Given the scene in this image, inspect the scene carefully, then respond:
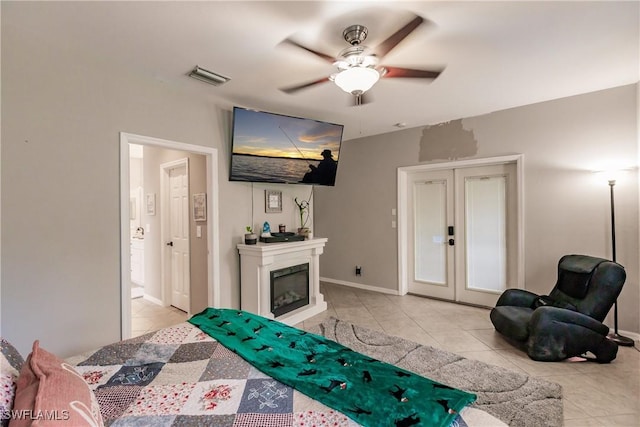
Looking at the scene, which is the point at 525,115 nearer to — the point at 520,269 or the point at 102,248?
the point at 520,269

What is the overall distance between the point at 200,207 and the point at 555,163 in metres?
4.25

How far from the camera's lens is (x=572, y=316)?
2.61 metres

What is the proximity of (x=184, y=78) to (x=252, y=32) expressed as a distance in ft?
3.51

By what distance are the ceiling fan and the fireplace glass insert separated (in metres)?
2.31

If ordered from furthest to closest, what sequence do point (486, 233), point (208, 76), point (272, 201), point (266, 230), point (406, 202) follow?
point (406, 202) < point (486, 233) < point (272, 201) < point (266, 230) < point (208, 76)

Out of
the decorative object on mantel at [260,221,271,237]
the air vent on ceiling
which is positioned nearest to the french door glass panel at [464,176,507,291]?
the decorative object on mantel at [260,221,271,237]

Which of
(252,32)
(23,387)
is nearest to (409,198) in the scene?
(252,32)

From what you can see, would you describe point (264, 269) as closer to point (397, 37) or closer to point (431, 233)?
point (397, 37)

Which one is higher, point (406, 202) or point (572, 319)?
point (406, 202)

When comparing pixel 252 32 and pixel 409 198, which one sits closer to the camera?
pixel 252 32

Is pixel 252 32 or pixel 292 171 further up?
pixel 252 32

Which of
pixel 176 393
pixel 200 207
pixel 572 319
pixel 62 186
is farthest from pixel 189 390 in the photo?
pixel 572 319

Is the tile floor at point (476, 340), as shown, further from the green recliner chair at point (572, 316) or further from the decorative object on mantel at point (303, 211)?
the decorative object on mantel at point (303, 211)

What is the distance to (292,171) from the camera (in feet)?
12.5
